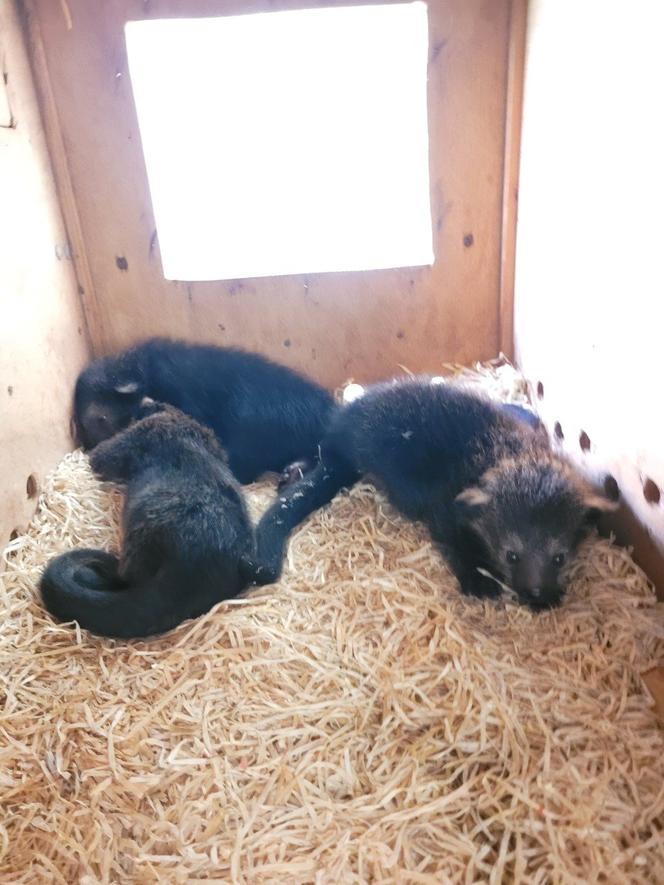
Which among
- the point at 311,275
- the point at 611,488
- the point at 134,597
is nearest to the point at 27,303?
the point at 311,275

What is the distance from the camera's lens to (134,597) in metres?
2.62

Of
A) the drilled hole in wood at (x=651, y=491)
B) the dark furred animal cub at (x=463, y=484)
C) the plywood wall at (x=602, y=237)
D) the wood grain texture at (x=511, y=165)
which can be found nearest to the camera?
the plywood wall at (x=602, y=237)

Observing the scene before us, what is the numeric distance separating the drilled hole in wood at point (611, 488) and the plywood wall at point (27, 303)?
2.51m

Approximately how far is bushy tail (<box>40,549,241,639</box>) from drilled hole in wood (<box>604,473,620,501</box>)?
154 cm

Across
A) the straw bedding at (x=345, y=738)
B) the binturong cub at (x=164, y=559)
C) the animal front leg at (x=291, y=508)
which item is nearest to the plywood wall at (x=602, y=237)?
the straw bedding at (x=345, y=738)

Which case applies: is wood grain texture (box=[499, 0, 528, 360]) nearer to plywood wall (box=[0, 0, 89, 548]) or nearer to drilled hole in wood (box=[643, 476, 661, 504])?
drilled hole in wood (box=[643, 476, 661, 504])

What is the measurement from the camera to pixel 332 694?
2.41 m

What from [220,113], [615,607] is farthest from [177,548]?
[220,113]

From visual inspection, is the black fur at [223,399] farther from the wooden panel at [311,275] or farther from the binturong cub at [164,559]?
the binturong cub at [164,559]

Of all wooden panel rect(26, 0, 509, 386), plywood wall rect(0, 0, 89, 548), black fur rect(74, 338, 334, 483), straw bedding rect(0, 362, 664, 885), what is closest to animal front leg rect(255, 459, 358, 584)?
straw bedding rect(0, 362, 664, 885)

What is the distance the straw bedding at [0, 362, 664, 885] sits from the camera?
195 centimetres

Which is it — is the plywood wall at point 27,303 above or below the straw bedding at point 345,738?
above

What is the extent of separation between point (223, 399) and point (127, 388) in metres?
0.50

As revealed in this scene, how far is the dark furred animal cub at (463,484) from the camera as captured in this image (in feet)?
9.43
